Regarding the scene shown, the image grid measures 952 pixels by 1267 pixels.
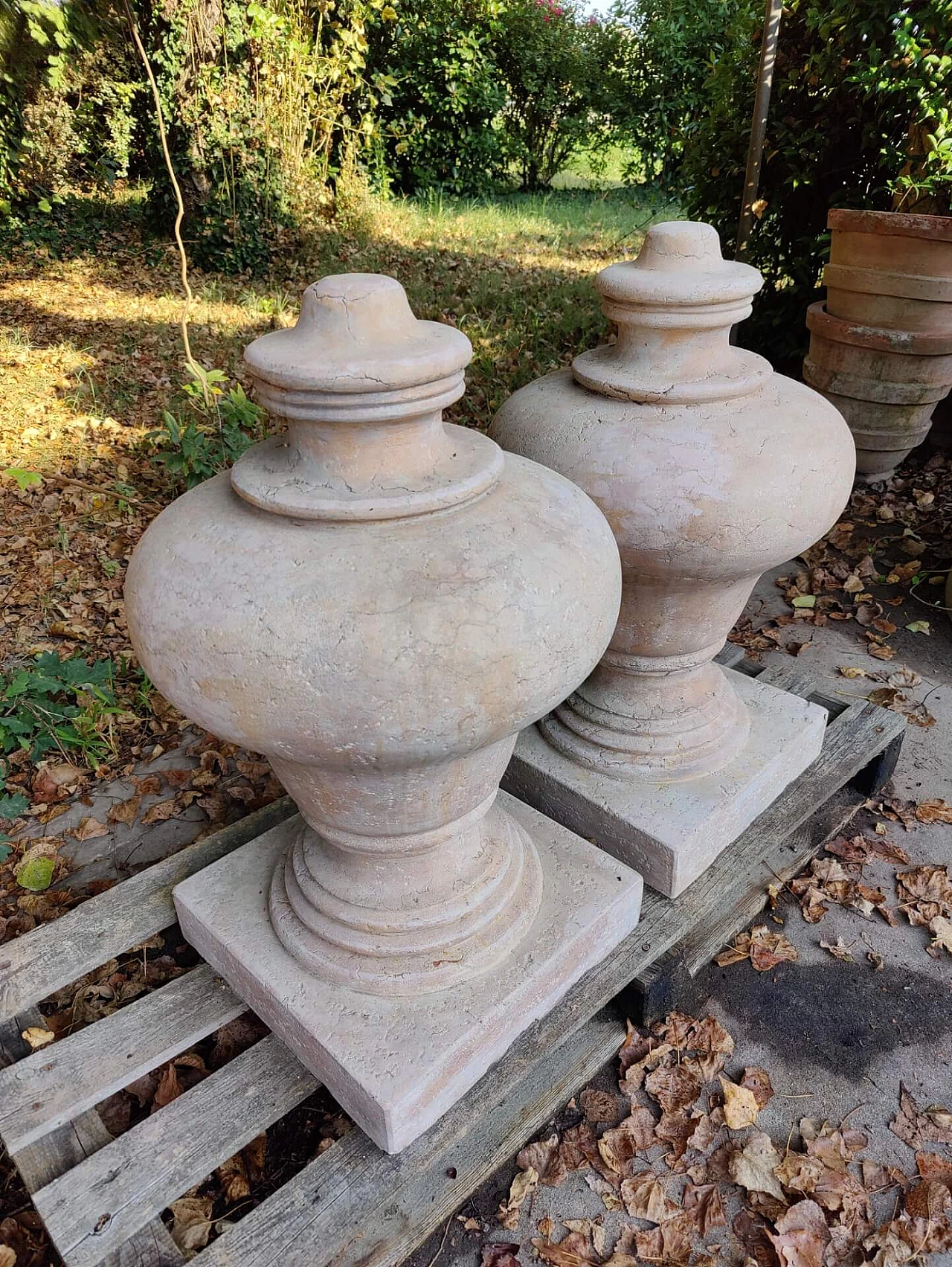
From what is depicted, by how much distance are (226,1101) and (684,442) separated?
1590 mm

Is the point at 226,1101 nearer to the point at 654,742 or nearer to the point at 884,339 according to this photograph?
the point at 654,742

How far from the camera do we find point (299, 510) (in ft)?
4.55

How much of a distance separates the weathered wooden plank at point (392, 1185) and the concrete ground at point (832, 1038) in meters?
0.13

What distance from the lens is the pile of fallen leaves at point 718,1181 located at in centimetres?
164

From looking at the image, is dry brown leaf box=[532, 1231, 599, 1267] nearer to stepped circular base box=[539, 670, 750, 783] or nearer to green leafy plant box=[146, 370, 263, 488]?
stepped circular base box=[539, 670, 750, 783]

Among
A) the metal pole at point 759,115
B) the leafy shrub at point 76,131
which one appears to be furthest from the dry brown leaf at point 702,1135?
the leafy shrub at point 76,131

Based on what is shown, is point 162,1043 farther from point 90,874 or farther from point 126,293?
point 126,293

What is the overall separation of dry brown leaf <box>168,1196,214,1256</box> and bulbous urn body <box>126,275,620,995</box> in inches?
31.1

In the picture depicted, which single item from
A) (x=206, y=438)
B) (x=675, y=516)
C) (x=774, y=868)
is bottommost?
(x=774, y=868)

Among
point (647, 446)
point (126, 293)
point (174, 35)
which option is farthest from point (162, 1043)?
point (174, 35)

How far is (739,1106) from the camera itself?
1858 millimetres

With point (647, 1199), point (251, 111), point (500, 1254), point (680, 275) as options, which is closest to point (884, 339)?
point (680, 275)

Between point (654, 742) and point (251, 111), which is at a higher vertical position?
point (251, 111)

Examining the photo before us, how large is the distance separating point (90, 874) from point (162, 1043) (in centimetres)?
85
